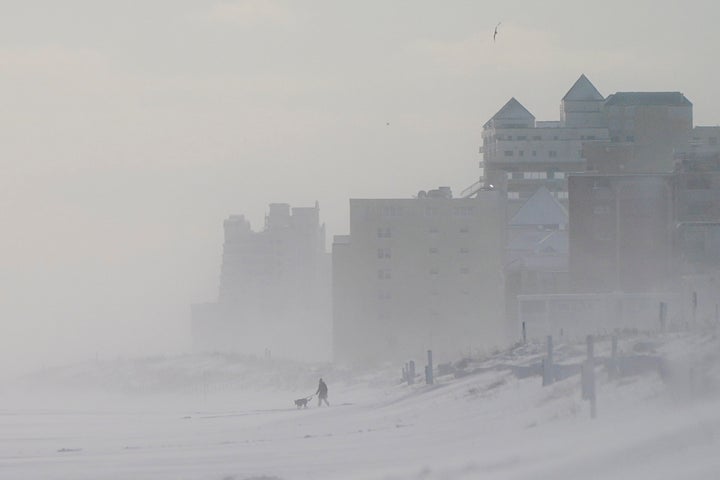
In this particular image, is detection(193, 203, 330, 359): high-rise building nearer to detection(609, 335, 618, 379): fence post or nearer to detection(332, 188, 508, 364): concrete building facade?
detection(332, 188, 508, 364): concrete building facade

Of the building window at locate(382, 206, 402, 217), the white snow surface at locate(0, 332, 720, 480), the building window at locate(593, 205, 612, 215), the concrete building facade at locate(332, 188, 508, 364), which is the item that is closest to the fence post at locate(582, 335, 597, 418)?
the white snow surface at locate(0, 332, 720, 480)

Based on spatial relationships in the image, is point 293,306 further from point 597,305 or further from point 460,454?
point 460,454

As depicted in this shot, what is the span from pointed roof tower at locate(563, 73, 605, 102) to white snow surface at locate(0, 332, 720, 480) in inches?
3480

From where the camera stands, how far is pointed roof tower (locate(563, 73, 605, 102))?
149m

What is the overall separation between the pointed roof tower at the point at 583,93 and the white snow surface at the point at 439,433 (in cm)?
8840

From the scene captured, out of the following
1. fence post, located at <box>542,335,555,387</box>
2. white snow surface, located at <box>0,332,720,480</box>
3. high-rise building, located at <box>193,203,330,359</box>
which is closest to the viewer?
white snow surface, located at <box>0,332,720,480</box>

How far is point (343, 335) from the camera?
384 feet

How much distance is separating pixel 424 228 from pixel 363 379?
145 ft

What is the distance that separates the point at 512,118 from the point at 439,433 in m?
115

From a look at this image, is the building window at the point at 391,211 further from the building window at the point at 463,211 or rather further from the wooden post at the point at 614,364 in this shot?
the wooden post at the point at 614,364

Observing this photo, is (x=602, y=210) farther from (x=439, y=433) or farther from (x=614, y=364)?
(x=439, y=433)

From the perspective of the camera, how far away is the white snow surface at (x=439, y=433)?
25719 mm

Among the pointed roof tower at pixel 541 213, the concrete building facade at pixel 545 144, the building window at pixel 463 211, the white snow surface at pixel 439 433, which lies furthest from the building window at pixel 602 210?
the concrete building facade at pixel 545 144

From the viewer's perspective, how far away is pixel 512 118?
150m
